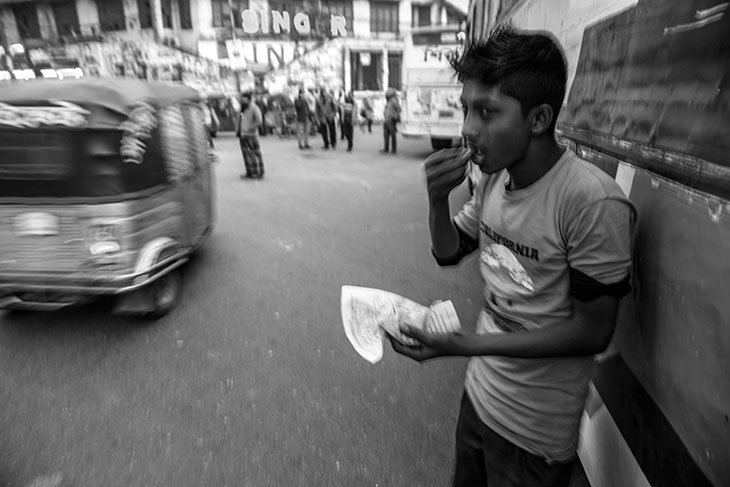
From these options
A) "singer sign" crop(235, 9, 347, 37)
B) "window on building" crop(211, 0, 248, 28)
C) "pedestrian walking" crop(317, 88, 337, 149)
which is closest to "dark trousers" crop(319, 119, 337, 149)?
"pedestrian walking" crop(317, 88, 337, 149)

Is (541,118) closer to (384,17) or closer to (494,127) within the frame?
(494,127)

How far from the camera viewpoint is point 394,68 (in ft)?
97.5

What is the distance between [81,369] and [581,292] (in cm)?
370

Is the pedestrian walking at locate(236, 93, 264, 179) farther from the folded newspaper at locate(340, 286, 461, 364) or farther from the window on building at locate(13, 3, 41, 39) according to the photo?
the window on building at locate(13, 3, 41, 39)

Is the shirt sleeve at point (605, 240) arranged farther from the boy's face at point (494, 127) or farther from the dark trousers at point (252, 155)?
the dark trousers at point (252, 155)

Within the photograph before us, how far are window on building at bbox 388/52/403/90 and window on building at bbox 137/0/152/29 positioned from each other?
1554cm

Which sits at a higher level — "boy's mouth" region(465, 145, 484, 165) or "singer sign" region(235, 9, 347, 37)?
"singer sign" region(235, 9, 347, 37)

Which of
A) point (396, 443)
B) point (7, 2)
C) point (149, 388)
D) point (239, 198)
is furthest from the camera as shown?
point (7, 2)

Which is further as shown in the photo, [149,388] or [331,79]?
[331,79]

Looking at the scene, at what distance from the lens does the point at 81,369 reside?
3408 millimetres

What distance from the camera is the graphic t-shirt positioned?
3.43ft

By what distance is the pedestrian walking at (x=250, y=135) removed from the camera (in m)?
10.1

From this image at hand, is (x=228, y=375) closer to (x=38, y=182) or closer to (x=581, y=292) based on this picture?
(x=38, y=182)

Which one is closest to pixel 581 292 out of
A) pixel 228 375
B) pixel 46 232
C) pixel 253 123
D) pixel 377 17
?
pixel 228 375
